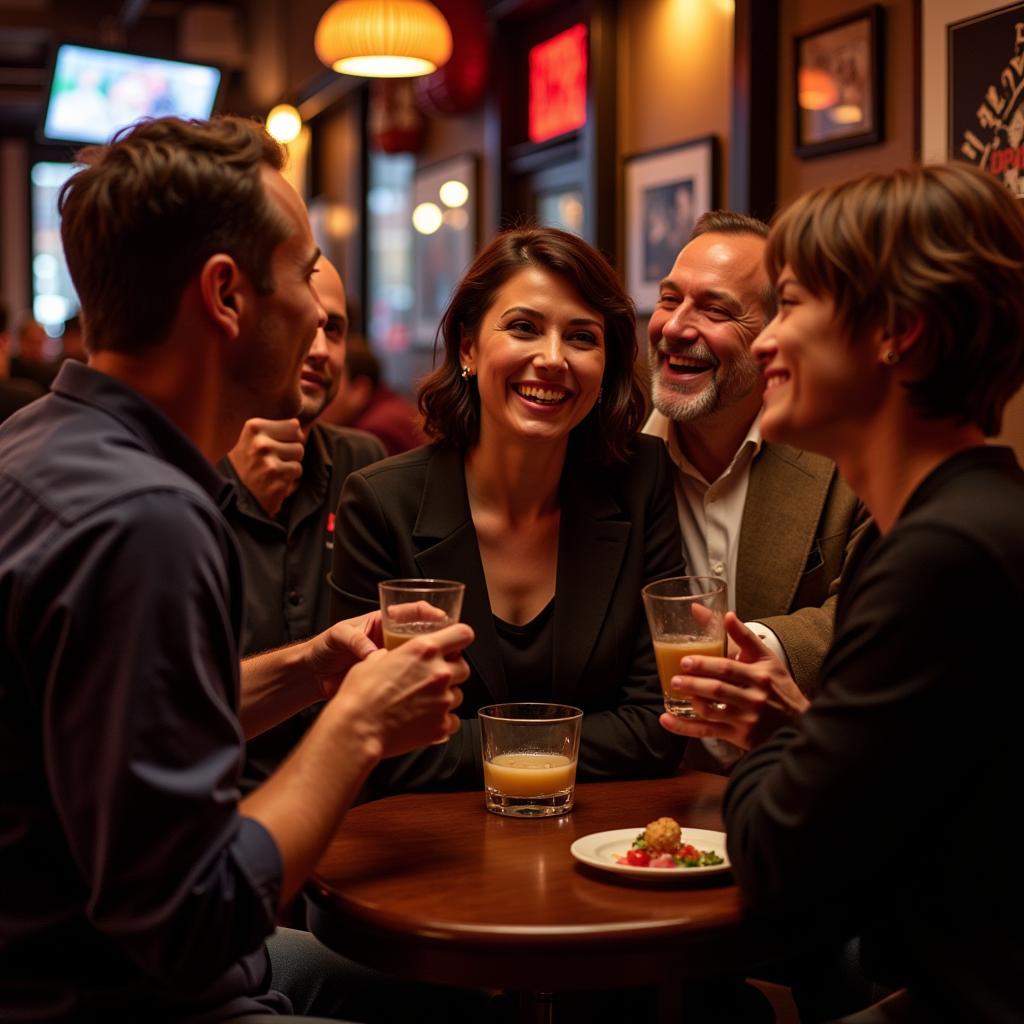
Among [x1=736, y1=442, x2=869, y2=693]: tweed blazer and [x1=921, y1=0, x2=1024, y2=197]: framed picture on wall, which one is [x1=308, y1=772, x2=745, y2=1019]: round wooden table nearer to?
[x1=736, y1=442, x2=869, y2=693]: tweed blazer

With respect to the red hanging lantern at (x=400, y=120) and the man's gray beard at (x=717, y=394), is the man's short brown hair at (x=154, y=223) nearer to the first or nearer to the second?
the man's gray beard at (x=717, y=394)

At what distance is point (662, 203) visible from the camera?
5.14 meters

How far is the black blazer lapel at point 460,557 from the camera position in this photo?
2256 mm

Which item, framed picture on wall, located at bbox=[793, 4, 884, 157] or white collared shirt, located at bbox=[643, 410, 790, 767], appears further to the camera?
framed picture on wall, located at bbox=[793, 4, 884, 157]

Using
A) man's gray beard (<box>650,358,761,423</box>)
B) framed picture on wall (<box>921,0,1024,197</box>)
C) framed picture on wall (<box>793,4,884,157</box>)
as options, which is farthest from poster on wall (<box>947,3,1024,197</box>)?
man's gray beard (<box>650,358,761,423</box>)

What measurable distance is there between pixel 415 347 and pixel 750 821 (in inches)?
259

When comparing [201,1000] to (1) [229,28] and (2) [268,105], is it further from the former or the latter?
(1) [229,28]

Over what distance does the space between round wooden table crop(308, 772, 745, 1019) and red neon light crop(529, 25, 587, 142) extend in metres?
4.39

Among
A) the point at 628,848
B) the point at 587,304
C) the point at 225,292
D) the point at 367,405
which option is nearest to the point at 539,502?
the point at 587,304

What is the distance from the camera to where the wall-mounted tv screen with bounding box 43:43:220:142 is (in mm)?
8570

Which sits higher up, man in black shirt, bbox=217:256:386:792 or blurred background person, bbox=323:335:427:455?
blurred background person, bbox=323:335:427:455

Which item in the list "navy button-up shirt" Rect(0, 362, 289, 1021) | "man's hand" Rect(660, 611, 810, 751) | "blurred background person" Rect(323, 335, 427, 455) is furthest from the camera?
"blurred background person" Rect(323, 335, 427, 455)

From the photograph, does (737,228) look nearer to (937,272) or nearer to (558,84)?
(937,272)

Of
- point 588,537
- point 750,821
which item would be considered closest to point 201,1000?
point 750,821
